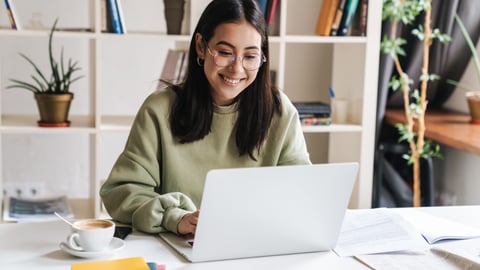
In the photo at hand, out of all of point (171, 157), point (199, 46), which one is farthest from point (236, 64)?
point (171, 157)

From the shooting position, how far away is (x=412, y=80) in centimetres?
364

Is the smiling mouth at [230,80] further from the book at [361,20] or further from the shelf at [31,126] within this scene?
the book at [361,20]

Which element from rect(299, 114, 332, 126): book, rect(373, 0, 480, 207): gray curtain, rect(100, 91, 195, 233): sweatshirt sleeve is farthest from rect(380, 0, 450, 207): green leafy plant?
rect(100, 91, 195, 233): sweatshirt sleeve

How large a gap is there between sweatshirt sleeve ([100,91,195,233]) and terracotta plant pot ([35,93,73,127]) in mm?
1105

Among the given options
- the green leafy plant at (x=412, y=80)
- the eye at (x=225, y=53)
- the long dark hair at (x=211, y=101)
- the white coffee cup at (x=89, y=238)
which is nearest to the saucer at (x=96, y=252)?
the white coffee cup at (x=89, y=238)

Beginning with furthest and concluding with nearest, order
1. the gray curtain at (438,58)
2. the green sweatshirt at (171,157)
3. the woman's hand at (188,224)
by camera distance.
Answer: the gray curtain at (438,58), the green sweatshirt at (171,157), the woman's hand at (188,224)

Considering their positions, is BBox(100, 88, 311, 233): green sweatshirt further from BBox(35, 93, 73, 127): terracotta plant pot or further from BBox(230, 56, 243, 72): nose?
BBox(35, 93, 73, 127): terracotta plant pot

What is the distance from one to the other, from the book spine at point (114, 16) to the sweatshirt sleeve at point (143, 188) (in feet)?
3.69

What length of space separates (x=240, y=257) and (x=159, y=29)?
2293 millimetres

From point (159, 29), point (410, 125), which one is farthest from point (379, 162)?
point (159, 29)

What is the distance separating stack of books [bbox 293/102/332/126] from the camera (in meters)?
3.26

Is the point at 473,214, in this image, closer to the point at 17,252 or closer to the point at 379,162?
the point at 17,252

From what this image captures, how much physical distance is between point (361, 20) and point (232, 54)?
1.51m

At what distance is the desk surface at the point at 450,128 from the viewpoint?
3.07 metres
